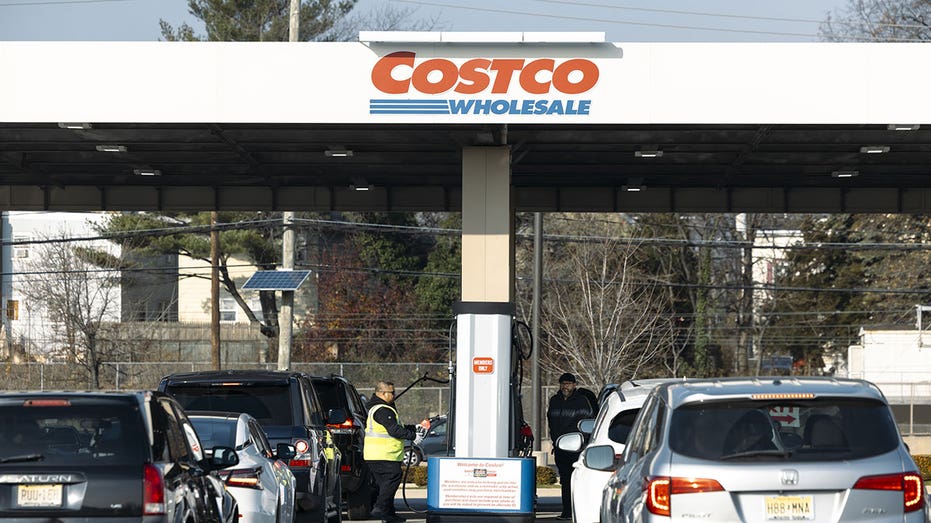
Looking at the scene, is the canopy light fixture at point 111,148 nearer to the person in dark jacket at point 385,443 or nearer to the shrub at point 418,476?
the person in dark jacket at point 385,443

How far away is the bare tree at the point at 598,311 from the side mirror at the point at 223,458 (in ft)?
117

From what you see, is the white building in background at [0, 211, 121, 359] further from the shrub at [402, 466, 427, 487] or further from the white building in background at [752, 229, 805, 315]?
the white building in background at [752, 229, 805, 315]

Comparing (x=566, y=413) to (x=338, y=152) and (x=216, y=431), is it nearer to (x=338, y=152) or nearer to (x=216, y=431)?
(x=338, y=152)

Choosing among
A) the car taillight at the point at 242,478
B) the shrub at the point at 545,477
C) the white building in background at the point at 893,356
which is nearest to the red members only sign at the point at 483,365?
the car taillight at the point at 242,478

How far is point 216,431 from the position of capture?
1370 centimetres

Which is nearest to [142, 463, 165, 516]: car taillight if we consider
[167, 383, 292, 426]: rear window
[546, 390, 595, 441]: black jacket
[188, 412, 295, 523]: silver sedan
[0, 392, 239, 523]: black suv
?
[0, 392, 239, 523]: black suv

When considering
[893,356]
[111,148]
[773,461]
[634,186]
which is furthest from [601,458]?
[893,356]

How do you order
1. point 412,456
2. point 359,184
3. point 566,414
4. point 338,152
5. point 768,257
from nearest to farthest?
point 566,414, point 412,456, point 338,152, point 359,184, point 768,257

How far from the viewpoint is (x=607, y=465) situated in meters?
10.4

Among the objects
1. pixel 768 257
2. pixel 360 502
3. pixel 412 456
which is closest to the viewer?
pixel 360 502

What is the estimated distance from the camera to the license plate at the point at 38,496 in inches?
360

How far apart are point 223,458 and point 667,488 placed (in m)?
4.11

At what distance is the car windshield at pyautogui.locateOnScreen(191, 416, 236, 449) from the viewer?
13.5m

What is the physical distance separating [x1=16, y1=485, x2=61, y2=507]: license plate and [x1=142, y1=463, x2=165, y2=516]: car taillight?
0.54 meters
